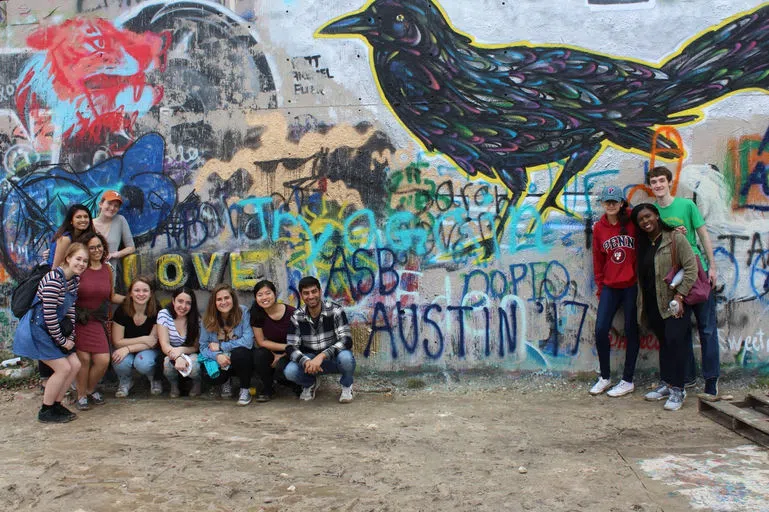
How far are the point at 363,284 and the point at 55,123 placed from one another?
338cm

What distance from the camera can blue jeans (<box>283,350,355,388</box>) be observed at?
555cm

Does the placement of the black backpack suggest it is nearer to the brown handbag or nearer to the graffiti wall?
the graffiti wall

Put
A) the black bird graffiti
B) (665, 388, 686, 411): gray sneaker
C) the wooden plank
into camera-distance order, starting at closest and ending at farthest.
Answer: the wooden plank, (665, 388, 686, 411): gray sneaker, the black bird graffiti

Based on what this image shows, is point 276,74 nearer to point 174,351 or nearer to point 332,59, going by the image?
point 332,59

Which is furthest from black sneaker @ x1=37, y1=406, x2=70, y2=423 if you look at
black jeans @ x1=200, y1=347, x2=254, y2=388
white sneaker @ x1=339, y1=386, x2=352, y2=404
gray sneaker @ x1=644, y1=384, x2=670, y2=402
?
gray sneaker @ x1=644, y1=384, x2=670, y2=402

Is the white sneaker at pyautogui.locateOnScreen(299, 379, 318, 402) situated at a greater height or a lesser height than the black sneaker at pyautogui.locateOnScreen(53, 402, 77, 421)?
lesser

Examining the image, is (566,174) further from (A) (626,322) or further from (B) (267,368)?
(B) (267,368)

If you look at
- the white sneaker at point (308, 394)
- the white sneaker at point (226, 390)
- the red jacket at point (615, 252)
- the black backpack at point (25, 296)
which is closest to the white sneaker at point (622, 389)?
the red jacket at point (615, 252)

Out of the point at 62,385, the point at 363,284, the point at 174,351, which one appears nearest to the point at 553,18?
the point at 363,284

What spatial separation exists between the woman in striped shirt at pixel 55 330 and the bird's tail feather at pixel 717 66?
5.13 metres

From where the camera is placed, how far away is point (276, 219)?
6.11 m

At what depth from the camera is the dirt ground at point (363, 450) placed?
3752mm

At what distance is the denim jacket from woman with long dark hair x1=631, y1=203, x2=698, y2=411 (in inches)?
Result: 132

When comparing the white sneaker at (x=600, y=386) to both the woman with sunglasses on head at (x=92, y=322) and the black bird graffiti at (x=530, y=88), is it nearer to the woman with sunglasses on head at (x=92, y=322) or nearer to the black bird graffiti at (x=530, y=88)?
the black bird graffiti at (x=530, y=88)
